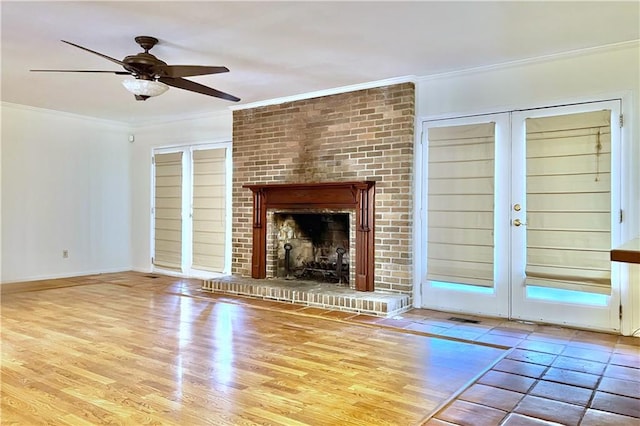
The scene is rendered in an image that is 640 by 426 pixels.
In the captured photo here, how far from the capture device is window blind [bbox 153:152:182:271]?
678cm

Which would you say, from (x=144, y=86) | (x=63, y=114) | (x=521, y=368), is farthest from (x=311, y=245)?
(x=63, y=114)

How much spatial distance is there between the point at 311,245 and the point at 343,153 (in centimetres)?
130

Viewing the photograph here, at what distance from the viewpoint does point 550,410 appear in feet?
7.46

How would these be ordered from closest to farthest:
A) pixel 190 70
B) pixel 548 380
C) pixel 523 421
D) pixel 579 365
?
pixel 523 421 < pixel 548 380 < pixel 579 365 < pixel 190 70

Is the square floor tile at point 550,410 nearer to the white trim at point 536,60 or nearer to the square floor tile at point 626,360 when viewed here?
the square floor tile at point 626,360

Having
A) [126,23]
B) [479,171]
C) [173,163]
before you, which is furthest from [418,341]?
[173,163]

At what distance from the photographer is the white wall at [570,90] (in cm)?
360

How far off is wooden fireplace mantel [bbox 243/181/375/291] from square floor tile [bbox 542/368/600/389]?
220cm

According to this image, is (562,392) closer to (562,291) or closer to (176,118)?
(562,291)

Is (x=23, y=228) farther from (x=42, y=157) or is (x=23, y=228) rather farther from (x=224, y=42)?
(x=224, y=42)

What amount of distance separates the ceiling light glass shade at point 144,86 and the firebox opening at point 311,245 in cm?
245

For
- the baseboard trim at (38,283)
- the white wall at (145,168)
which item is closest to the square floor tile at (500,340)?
the white wall at (145,168)

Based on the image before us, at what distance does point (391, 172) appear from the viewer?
4742mm

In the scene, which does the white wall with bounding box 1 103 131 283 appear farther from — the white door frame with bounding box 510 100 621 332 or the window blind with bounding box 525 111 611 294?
the window blind with bounding box 525 111 611 294
